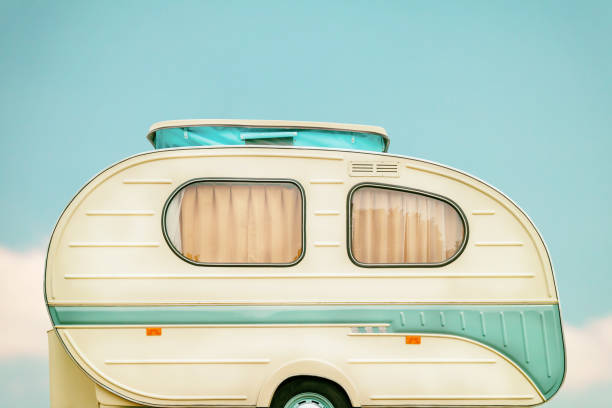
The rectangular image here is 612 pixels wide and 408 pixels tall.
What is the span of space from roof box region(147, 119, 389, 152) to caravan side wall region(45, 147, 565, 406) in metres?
0.31

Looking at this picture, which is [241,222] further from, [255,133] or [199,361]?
[199,361]

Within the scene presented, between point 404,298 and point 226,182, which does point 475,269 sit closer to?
point 404,298

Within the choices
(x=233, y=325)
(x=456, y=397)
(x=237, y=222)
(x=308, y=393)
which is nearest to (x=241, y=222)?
(x=237, y=222)

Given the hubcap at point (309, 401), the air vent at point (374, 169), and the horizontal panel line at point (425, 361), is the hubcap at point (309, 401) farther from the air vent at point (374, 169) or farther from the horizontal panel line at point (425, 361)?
the air vent at point (374, 169)

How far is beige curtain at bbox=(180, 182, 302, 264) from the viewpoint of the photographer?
4.46m

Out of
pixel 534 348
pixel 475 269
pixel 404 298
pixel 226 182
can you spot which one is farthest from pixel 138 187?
pixel 534 348

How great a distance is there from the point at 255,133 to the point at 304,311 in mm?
1616

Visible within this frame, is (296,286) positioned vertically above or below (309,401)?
above

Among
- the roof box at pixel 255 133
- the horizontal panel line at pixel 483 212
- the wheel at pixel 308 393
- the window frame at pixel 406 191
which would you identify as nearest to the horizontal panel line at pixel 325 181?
the window frame at pixel 406 191

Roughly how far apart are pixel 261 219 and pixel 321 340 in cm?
113

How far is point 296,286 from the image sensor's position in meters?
4.39

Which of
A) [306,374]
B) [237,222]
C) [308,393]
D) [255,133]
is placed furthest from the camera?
[255,133]

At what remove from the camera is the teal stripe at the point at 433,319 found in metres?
4.36

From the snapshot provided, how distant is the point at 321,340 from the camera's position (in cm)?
436
